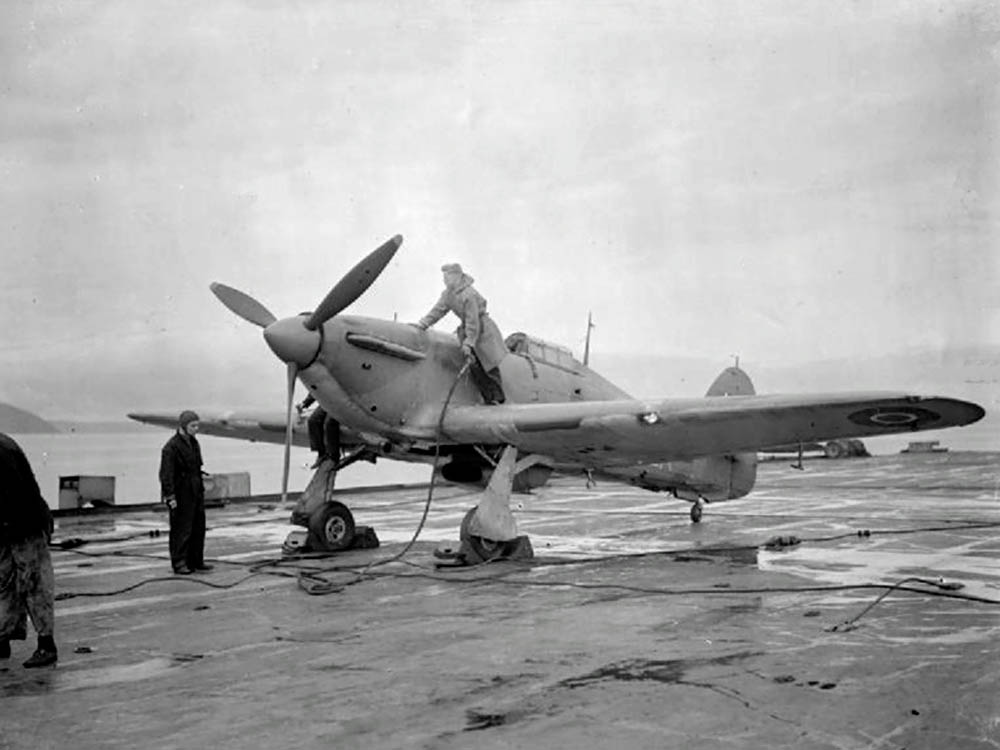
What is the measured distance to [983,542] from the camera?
13078mm

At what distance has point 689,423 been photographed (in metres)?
11.3

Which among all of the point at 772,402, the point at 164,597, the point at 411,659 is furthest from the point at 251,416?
the point at 411,659

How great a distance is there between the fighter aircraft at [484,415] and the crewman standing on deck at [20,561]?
16.5 ft

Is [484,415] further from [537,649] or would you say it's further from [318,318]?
[537,649]

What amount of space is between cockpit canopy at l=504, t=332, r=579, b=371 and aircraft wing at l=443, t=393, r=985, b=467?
58.6 inches

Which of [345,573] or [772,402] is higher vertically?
[772,402]

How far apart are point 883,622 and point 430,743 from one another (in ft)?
13.7

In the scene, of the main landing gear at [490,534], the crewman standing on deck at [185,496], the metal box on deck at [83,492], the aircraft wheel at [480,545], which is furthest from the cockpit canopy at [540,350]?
the metal box on deck at [83,492]

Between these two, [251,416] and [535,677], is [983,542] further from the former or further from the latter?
[251,416]

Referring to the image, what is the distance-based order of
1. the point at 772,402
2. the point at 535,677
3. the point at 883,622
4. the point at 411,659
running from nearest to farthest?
1. the point at 535,677
2. the point at 411,659
3. the point at 883,622
4. the point at 772,402

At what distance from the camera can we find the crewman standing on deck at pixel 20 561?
6539mm

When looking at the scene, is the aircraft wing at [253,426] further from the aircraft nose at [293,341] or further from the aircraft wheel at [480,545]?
the aircraft wheel at [480,545]

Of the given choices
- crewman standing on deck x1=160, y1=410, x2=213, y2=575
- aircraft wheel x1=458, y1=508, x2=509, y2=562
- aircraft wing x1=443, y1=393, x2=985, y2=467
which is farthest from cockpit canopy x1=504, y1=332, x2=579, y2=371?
crewman standing on deck x1=160, y1=410, x2=213, y2=575

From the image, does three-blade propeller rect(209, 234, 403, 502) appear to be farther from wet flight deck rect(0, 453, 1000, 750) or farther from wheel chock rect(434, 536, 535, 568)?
wet flight deck rect(0, 453, 1000, 750)
